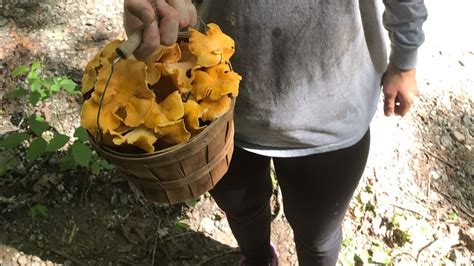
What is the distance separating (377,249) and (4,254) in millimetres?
1373

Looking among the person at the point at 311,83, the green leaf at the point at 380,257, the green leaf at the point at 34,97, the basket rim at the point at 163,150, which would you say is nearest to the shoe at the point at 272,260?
the green leaf at the point at 380,257

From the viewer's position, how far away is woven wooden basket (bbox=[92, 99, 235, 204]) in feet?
3.02

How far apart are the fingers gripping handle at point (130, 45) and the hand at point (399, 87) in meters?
0.65

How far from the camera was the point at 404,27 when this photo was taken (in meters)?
1.18

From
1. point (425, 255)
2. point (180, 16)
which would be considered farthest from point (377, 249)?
point (180, 16)

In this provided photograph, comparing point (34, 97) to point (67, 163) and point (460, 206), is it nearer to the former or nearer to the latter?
point (67, 163)

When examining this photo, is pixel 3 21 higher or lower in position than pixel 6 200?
higher

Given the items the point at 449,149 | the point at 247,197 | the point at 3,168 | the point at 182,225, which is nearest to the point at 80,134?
the point at 3,168

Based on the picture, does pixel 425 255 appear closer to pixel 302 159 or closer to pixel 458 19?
pixel 302 159

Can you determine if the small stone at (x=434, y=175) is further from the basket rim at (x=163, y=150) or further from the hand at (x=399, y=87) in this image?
the basket rim at (x=163, y=150)

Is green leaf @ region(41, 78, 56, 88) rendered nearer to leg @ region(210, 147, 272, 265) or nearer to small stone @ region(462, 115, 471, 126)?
leg @ region(210, 147, 272, 265)

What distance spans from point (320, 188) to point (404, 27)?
0.42m

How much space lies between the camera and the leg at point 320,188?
4.27 feet

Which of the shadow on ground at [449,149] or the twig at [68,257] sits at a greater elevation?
the shadow on ground at [449,149]
